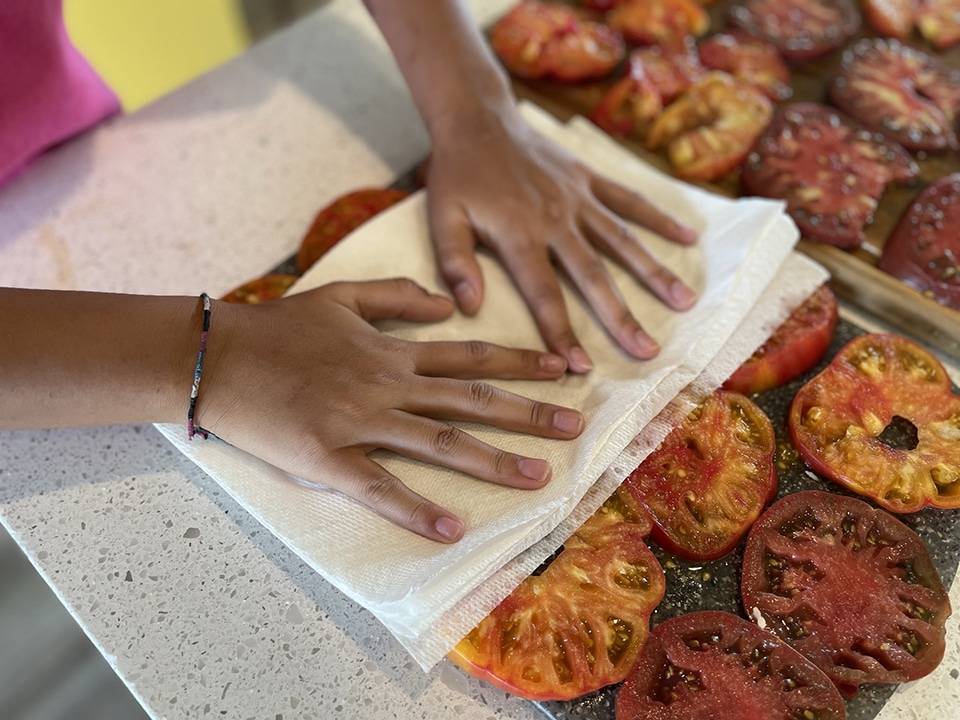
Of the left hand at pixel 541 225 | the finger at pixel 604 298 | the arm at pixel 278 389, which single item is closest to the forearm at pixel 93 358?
the arm at pixel 278 389

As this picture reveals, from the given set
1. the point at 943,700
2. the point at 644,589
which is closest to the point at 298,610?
the point at 644,589

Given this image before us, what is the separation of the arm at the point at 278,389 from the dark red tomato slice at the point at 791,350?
0.77 ft

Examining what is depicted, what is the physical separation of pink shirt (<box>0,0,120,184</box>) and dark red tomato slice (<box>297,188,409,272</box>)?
0.39m

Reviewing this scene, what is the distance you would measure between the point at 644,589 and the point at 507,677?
158 mm

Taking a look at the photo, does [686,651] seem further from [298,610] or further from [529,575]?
[298,610]

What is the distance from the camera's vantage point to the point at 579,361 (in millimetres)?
875

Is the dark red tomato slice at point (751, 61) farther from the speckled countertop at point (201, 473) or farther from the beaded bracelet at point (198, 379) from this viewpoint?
the beaded bracelet at point (198, 379)

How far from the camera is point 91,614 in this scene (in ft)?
2.53

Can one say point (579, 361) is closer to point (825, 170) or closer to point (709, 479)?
point (709, 479)

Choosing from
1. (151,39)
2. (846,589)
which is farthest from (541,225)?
(151,39)

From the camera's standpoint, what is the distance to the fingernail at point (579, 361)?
875 mm

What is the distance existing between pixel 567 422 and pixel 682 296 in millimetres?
241

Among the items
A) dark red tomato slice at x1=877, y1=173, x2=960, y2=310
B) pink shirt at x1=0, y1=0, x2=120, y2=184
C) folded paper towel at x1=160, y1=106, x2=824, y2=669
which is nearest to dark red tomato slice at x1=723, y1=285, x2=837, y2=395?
folded paper towel at x1=160, y1=106, x2=824, y2=669

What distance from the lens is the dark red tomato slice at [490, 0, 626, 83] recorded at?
126 centimetres
